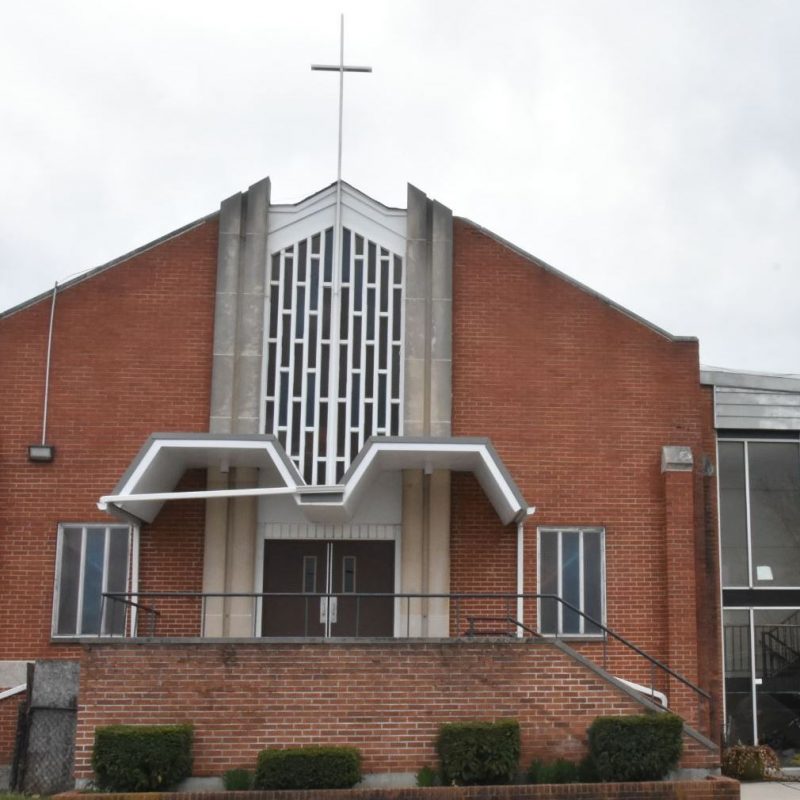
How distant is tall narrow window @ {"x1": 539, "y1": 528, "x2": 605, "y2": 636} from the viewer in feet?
62.8

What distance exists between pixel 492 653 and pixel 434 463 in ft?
11.6

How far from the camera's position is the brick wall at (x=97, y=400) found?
18.8 m

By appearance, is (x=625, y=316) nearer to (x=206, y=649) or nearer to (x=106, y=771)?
(x=206, y=649)

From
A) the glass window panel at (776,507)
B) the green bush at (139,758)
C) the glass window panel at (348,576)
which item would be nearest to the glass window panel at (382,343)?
the glass window panel at (348,576)

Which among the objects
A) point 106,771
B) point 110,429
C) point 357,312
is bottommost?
point 106,771

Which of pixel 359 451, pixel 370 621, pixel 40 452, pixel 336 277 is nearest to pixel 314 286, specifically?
pixel 336 277

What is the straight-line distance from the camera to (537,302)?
789 inches

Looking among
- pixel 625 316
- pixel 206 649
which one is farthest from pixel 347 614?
pixel 625 316

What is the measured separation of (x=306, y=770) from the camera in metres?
14.9

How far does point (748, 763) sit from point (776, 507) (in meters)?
4.33

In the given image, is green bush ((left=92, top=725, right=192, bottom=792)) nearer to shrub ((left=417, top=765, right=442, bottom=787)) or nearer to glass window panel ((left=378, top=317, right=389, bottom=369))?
shrub ((left=417, top=765, right=442, bottom=787))

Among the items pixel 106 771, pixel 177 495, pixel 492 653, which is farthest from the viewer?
pixel 177 495

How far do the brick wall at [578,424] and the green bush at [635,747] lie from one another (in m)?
3.55

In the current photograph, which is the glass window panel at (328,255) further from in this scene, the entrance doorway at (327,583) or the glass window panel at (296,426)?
the entrance doorway at (327,583)
